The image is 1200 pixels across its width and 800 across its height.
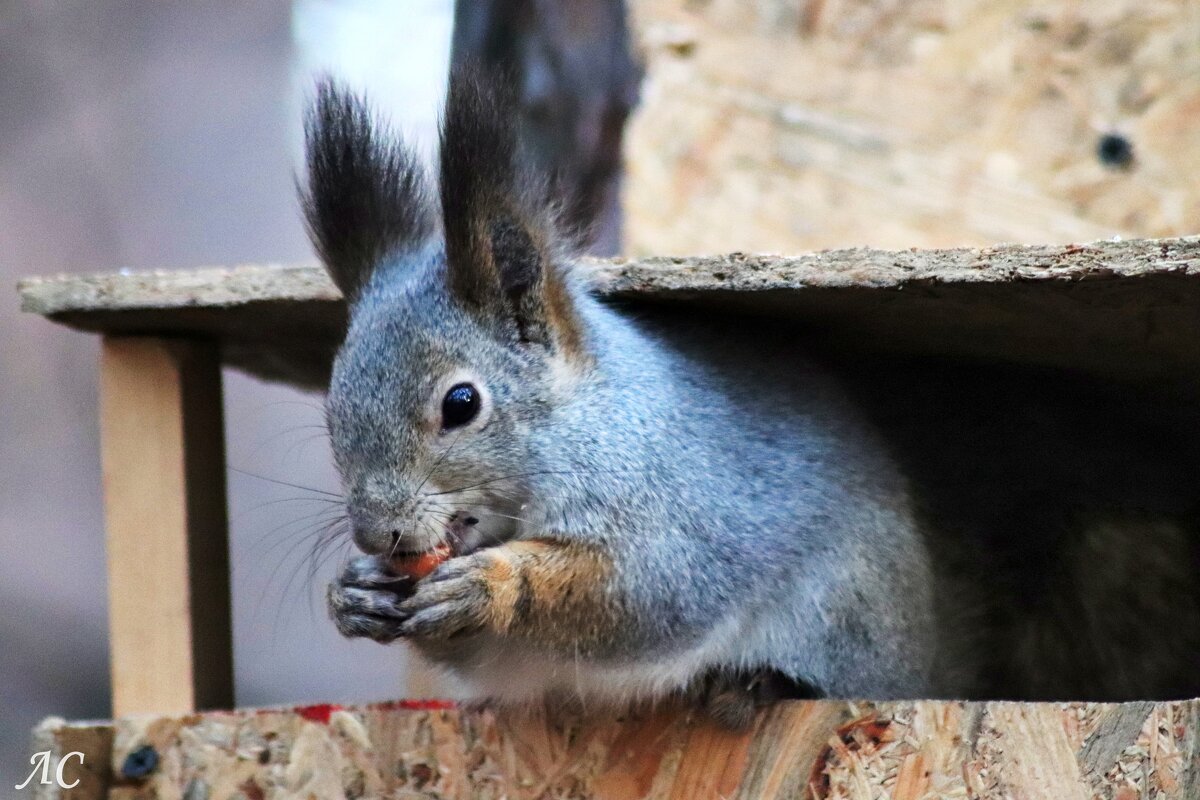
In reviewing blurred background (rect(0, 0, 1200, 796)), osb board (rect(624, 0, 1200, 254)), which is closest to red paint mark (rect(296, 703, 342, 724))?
blurred background (rect(0, 0, 1200, 796))

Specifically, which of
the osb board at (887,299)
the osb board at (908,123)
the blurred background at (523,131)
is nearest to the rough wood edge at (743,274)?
the osb board at (887,299)

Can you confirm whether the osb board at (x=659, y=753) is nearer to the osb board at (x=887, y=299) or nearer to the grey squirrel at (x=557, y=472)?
the grey squirrel at (x=557, y=472)

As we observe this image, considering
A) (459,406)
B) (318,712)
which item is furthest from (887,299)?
(318,712)

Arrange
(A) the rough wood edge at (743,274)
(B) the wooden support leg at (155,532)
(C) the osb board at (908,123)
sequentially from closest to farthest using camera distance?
(A) the rough wood edge at (743,274)
(B) the wooden support leg at (155,532)
(C) the osb board at (908,123)

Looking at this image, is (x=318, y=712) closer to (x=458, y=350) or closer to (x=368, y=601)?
(x=368, y=601)

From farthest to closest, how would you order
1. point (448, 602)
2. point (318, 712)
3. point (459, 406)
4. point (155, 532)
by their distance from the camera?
point (155, 532) < point (318, 712) < point (459, 406) < point (448, 602)

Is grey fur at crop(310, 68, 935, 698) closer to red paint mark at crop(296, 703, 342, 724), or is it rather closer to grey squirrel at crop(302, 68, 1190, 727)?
grey squirrel at crop(302, 68, 1190, 727)
